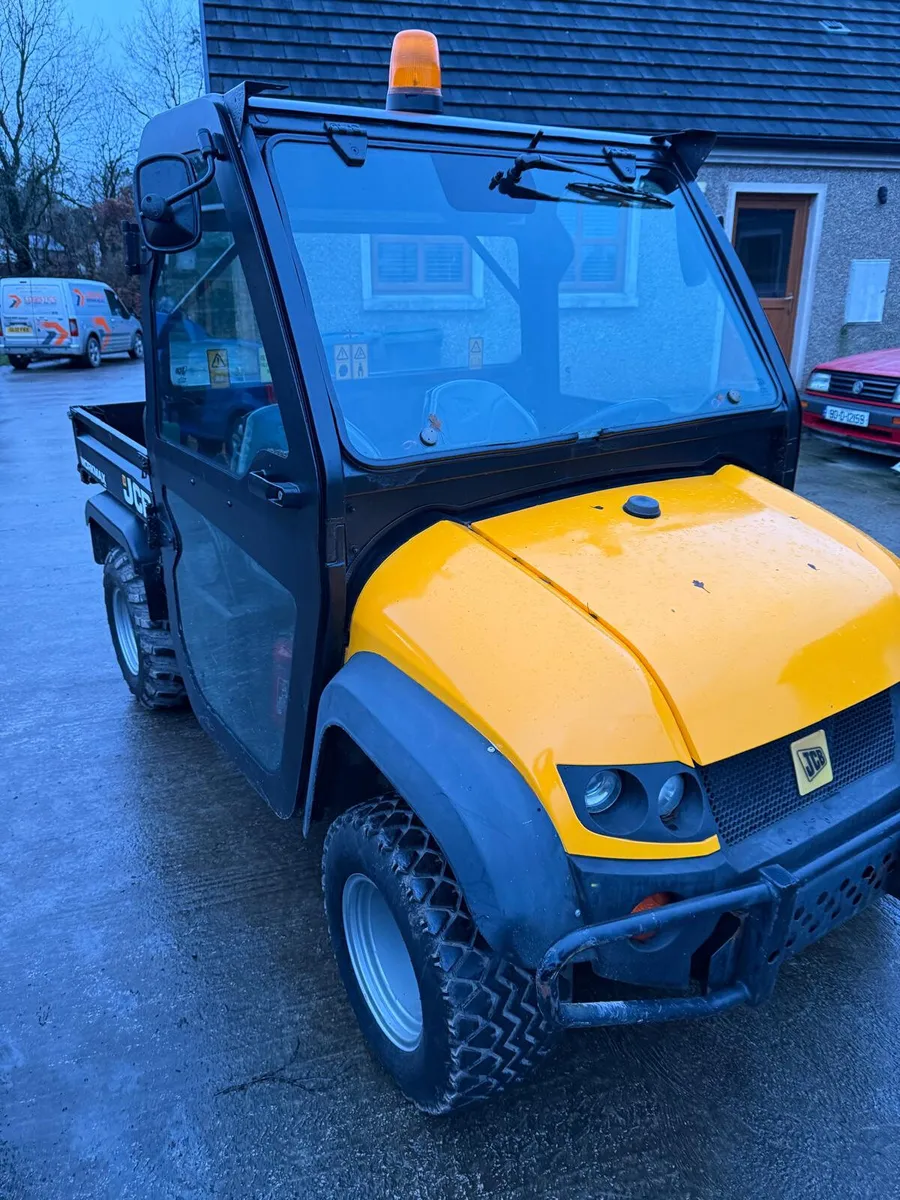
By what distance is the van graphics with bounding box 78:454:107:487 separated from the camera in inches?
160

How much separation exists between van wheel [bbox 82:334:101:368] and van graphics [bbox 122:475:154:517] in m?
17.1

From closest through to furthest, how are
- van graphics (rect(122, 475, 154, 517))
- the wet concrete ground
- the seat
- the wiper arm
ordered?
the wet concrete ground < the seat < the wiper arm < van graphics (rect(122, 475, 154, 517))

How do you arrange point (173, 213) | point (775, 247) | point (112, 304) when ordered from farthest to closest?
1. point (112, 304)
2. point (775, 247)
3. point (173, 213)

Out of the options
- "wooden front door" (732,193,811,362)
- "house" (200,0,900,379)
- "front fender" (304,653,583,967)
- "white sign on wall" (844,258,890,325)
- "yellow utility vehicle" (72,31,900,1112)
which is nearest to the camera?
"front fender" (304,653,583,967)

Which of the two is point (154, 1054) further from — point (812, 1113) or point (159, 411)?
point (159, 411)

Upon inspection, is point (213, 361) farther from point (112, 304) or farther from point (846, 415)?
point (112, 304)

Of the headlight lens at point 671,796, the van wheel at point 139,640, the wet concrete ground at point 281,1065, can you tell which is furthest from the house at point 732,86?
the headlight lens at point 671,796

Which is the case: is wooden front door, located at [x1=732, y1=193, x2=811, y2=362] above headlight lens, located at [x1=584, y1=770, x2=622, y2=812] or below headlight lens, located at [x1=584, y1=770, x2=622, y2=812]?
above

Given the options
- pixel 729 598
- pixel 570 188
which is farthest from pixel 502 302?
pixel 729 598

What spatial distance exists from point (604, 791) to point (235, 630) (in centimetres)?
142

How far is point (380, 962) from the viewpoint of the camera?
7.27 feet

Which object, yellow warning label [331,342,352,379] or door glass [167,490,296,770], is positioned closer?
yellow warning label [331,342,352,379]

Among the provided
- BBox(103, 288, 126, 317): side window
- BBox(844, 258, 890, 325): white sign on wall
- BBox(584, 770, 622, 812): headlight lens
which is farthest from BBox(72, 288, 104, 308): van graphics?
BBox(584, 770, 622, 812): headlight lens

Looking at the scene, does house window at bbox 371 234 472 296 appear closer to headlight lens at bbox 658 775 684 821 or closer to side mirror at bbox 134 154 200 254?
side mirror at bbox 134 154 200 254
